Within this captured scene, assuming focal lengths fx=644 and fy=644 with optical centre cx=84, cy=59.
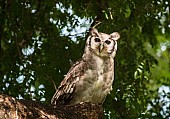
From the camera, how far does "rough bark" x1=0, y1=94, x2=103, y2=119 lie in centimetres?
414

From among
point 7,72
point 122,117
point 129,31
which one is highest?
point 129,31

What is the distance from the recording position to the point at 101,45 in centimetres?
636

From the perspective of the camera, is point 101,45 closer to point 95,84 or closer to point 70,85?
point 95,84

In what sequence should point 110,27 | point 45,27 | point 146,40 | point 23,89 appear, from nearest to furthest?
point 110,27 < point 23,89 < point 45,27 < point 146,40

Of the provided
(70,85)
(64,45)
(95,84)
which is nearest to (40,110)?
(95,84)

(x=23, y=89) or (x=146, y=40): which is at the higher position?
(x=146, y=40)

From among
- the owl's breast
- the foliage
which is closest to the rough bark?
the owl's breast

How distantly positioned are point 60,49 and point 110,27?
2.78ft

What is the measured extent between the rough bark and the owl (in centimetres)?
130

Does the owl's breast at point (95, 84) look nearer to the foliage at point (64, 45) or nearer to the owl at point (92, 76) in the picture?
the owl at point (92, 76)

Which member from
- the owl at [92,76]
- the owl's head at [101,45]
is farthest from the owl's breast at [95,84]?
the owl's head at [101,45]

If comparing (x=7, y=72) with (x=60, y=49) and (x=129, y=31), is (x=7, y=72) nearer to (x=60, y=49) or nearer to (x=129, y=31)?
(x=60, y=49)

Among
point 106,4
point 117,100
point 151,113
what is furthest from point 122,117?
point 106,4

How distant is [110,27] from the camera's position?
7715 millimetres
